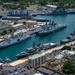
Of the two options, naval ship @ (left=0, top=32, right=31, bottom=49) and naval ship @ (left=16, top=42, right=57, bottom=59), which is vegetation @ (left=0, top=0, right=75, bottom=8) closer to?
naval ship @ (left=0, top=32, right=31, bottom=49)

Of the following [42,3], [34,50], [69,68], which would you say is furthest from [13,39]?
[42,3]

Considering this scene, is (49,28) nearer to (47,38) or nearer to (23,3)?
(47,38)

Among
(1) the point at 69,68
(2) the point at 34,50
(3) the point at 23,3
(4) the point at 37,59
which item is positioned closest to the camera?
(1) the point at 69,68

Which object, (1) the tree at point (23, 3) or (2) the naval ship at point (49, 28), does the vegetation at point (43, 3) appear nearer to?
(1) the tree at point (23, 3)

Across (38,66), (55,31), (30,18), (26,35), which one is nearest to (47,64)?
(38,66)

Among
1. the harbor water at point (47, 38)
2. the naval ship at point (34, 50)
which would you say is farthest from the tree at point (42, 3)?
the naval ship at point (34, 50)

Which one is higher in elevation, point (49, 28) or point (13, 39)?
point (49, 28)

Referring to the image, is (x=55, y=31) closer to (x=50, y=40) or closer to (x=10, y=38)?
(x=50, y=40)

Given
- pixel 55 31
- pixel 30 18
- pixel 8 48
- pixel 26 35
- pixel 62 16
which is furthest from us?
pixel 62 16
